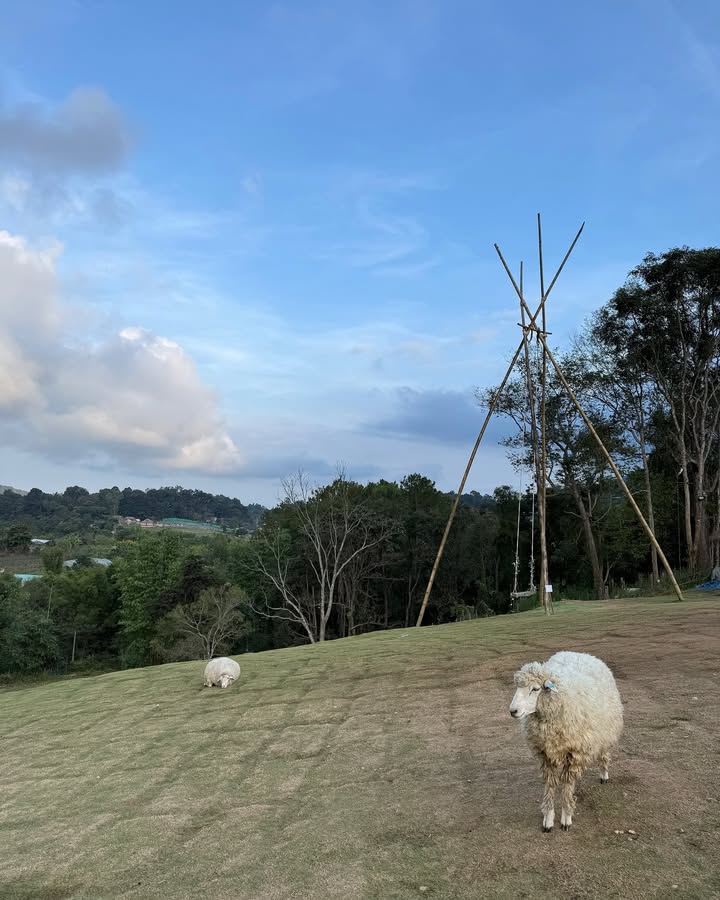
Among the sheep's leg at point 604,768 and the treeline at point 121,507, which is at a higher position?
the treeline at point 121,507

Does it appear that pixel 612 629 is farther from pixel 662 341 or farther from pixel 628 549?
pixel 628 549

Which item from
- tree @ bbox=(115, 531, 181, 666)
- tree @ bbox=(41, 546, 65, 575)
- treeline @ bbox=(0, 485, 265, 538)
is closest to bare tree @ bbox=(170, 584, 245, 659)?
tree @ bbox=(115, 531, 181, 666)

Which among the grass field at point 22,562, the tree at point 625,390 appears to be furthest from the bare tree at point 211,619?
the grass field at point 22,562

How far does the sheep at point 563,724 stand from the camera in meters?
4.68

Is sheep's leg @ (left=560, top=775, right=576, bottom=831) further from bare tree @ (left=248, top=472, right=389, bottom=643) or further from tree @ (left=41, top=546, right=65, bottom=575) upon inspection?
tree @ (left=41, top=546, right=65, bottom=575)

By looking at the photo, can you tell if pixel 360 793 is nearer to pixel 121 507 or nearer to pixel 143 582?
pixel 143 582

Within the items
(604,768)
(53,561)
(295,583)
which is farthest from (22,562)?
(604,768)

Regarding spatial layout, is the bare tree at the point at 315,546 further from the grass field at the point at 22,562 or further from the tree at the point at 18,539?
the tree at the point at 18,539

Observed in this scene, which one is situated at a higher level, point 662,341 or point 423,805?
point 662,341

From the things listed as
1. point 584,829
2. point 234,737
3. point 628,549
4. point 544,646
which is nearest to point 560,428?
point 628,549

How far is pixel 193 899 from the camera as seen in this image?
428 cm

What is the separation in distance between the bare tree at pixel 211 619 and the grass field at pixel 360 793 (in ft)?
83.2

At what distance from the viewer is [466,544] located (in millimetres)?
45781

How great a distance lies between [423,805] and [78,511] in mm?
170326
